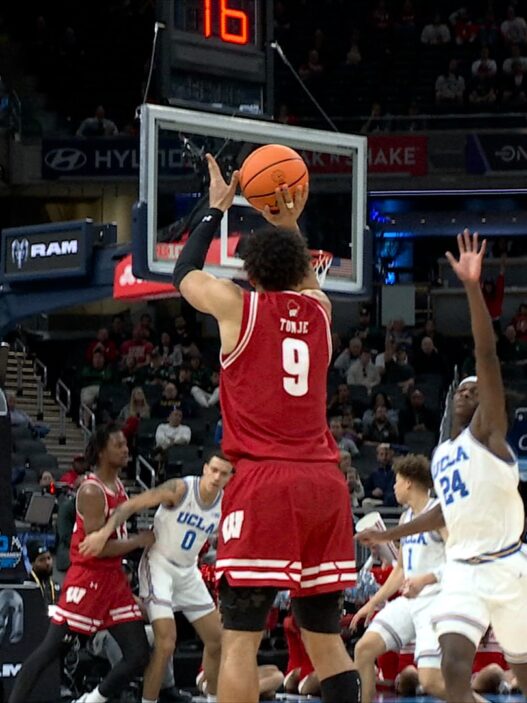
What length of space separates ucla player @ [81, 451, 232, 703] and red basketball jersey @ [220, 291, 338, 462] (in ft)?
14.6

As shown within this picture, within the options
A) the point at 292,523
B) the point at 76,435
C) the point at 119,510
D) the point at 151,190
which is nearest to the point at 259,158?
the point at 292,523

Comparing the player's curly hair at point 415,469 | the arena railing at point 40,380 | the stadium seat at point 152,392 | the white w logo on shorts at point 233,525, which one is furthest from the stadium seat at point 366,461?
the white w logo on shorts at point 233,525

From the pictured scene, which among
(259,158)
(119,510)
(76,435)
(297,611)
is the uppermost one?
(259,158)

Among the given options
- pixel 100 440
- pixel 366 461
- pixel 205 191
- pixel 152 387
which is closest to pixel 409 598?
pixel 100 440

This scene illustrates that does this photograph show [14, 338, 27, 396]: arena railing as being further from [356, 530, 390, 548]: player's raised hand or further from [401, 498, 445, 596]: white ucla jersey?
[356, 530, 390, 548]: player's raised hand

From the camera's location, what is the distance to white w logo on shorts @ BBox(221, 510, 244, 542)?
5.29 meters

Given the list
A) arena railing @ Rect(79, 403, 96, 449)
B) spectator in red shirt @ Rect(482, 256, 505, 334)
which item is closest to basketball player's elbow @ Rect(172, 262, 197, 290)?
arena railing @ Rect(79, 403, 96, 449)

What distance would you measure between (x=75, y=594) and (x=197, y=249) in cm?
430

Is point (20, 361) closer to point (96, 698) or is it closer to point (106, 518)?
point (106, 518)

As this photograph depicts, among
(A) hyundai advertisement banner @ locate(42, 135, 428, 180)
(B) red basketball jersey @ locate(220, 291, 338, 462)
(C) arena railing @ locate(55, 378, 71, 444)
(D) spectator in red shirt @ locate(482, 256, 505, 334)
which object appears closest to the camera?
(B) red basketball jersey @ locate(220, 291, 338, 462)

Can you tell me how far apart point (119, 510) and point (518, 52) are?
1719 cm

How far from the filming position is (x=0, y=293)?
11648 millimetres

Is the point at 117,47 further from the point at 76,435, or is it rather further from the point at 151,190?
the point at 151,190

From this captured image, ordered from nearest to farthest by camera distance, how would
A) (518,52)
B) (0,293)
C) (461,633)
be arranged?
(461,633) < (0,293) < (518,52)
